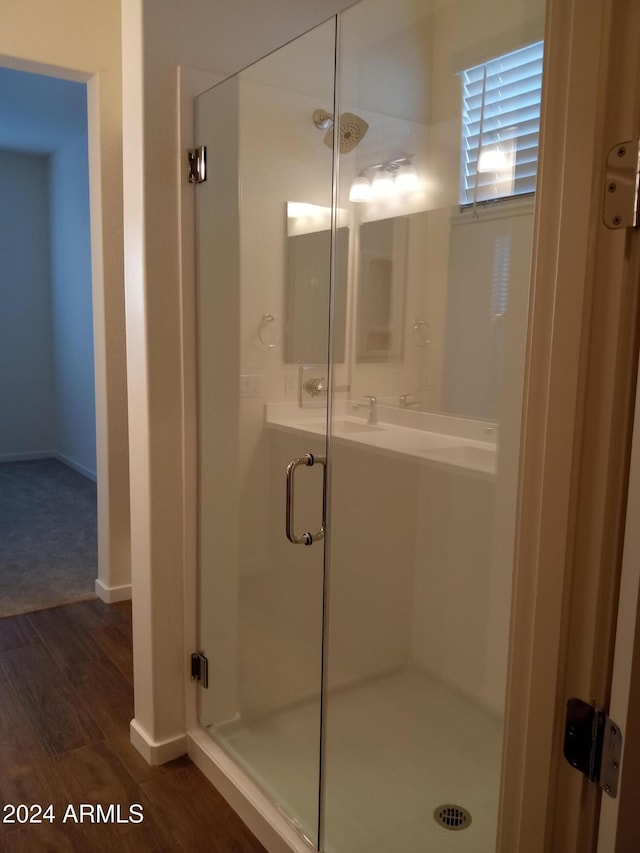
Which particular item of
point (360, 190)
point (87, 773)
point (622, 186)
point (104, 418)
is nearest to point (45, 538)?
point (104, 418)

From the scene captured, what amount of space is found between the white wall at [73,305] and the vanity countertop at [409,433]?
3955mm

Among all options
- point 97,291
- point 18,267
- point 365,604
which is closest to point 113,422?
point 97,291

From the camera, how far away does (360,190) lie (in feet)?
7.18

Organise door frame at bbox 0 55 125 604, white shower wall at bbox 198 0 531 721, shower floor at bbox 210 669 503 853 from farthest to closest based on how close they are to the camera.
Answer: door frame at bbox 0 55 125 604
white shower wall at bbox 198 0 531 721
shower floor at bbox 210 669 503 853

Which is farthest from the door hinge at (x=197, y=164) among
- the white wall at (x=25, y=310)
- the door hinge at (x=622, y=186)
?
the white wall at (x=25, y=310)

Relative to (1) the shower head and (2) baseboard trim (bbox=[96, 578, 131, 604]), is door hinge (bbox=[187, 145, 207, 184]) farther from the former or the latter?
(2) baseboard trim (bbox=[96, 578, 131, 604])

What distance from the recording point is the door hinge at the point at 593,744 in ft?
2.23

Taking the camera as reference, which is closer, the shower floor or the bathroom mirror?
the shower floor

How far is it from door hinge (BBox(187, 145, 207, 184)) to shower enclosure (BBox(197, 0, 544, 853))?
36mm

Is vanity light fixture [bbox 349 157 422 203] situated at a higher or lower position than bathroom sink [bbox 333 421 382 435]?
higher

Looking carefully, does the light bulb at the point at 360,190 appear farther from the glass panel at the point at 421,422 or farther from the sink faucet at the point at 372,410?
the sink faucet at the point at 372,410

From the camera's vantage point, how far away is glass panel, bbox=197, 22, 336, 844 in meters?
1.97

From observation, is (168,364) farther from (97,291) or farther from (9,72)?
(9,72)

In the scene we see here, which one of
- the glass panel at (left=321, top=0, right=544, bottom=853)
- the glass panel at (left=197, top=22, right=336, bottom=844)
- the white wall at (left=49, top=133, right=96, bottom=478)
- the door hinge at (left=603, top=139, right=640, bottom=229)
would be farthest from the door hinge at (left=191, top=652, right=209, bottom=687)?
the white wall at (left=49, top=133, right=96, bottom=478)
